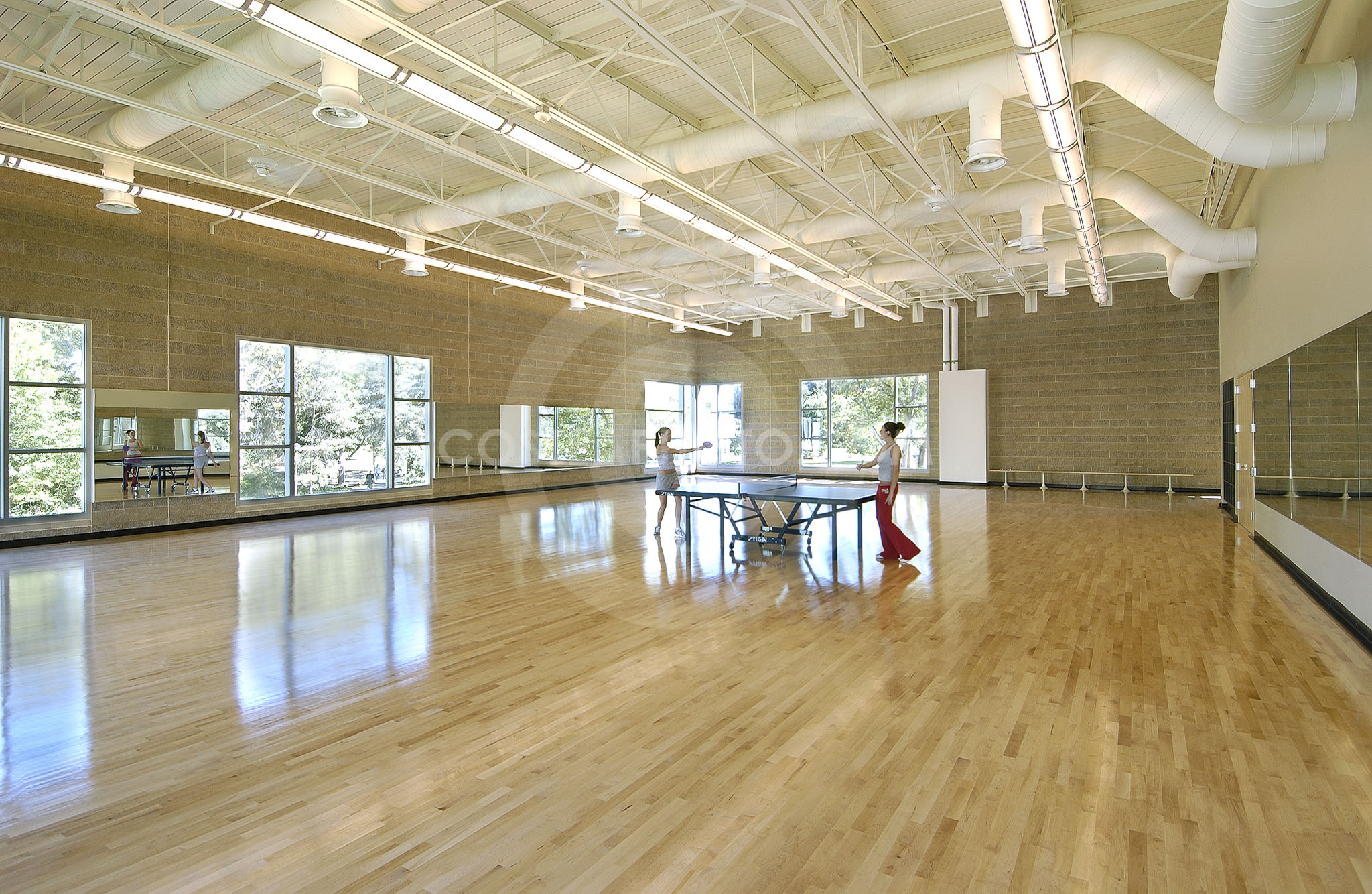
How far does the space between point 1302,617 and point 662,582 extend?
4.96 metres

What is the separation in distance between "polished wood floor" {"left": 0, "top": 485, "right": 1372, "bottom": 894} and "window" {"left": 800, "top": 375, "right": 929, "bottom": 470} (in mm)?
12064

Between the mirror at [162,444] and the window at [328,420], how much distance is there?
0.31m

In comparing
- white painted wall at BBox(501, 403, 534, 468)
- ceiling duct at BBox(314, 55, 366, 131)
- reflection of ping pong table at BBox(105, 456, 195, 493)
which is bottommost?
reflection of ping pong table at BBox(105, 456, 195, 493)

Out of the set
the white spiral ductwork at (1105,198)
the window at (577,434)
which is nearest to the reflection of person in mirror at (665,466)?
the white spiral ductwork at (1105,198)

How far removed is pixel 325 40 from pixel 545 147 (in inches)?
85.4

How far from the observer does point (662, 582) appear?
262 inches

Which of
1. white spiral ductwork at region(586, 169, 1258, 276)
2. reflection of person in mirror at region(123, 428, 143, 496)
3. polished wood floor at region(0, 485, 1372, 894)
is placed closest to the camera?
polished wood floor at region(0, 485, 1372, 894)

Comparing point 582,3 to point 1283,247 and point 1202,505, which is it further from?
point 1202,505

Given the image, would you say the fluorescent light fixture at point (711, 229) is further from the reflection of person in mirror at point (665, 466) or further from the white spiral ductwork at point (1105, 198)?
the reflection of person in mirror at point (665, 466)

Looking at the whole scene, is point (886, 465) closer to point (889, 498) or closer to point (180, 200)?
point (889, 498)

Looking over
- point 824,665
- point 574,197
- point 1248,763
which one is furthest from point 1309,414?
point 574,197

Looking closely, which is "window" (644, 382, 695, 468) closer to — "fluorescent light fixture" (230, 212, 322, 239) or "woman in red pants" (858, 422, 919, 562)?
"fluorescent light fixture" (230, 212, 322, 239)

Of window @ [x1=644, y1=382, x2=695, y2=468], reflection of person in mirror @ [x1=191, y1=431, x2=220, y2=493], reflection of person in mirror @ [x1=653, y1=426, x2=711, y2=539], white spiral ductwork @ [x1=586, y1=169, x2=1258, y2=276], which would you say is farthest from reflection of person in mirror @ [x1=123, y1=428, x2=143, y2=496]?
window @ [x1=644, y1=382, x2=695, y2=468]

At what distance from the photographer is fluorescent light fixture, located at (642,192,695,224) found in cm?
834
